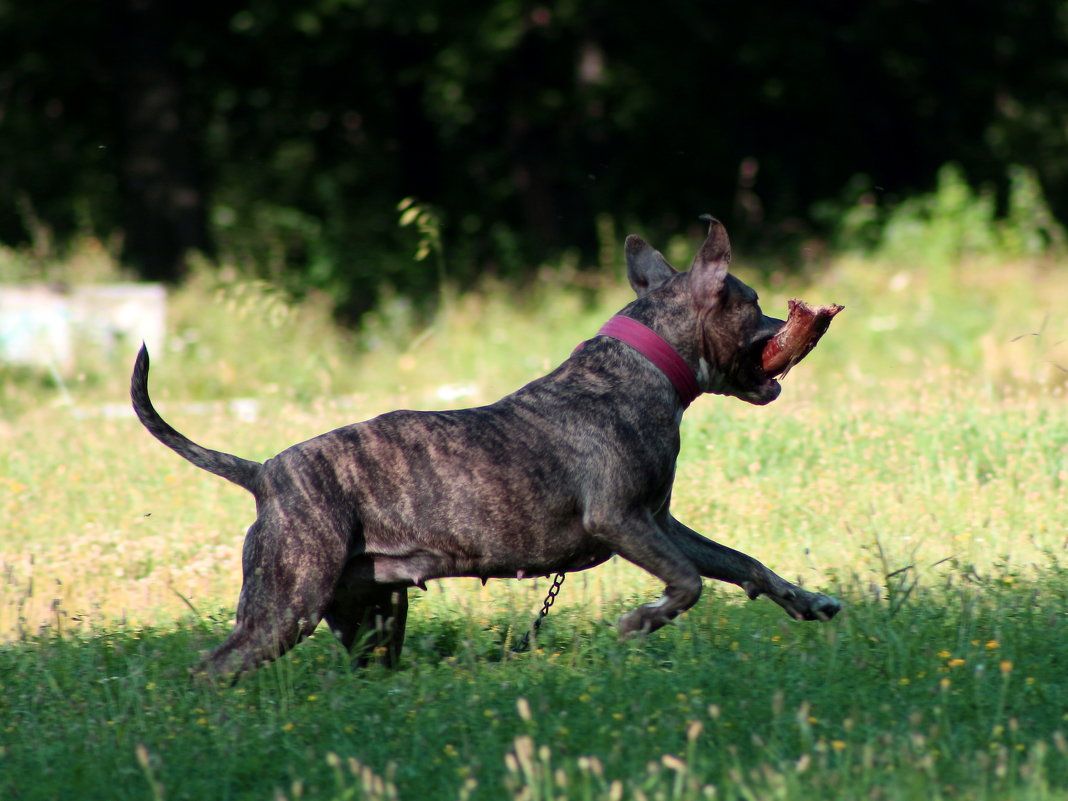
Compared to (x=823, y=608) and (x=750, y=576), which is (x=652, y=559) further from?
(x=823, y=608)

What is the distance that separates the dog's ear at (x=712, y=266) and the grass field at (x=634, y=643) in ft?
4.21

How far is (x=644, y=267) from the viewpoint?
5.60m

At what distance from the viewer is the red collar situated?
201 inches

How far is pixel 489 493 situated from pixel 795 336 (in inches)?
54.1

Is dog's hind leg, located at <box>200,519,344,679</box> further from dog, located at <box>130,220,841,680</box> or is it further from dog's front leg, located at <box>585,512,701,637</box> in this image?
dog's front leg, located at <box>585,512,701,637</box>

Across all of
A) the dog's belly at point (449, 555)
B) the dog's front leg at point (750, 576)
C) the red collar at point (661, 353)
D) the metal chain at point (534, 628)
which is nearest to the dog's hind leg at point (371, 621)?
the dog's belly at point (449, 555)

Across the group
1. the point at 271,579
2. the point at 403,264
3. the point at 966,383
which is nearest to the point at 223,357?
the point at 403,264

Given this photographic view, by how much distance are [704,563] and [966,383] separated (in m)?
5.63

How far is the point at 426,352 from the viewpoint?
1425cm

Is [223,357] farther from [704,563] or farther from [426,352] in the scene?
[704,563]

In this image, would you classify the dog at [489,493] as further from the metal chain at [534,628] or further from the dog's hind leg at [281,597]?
the metal chain at [534,628]

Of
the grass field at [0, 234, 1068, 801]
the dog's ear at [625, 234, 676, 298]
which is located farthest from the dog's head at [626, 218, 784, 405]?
the grass field at [0, 234, 1068, 801]

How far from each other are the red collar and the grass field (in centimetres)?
92

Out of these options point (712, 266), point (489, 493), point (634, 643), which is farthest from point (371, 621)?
point (712, 266)
